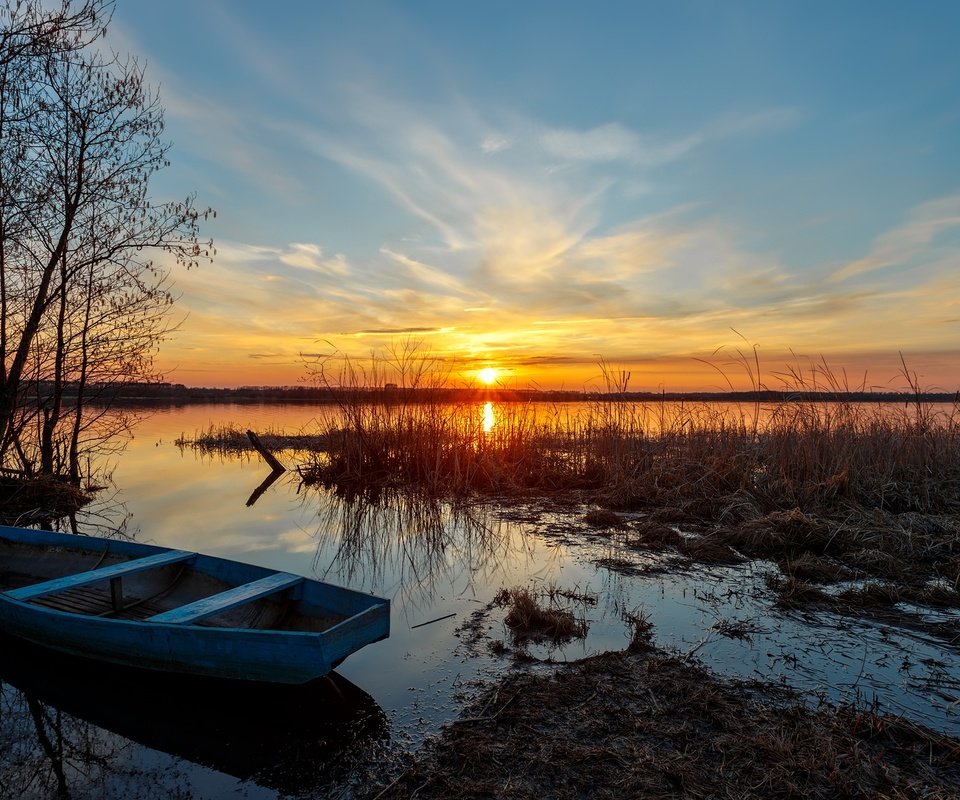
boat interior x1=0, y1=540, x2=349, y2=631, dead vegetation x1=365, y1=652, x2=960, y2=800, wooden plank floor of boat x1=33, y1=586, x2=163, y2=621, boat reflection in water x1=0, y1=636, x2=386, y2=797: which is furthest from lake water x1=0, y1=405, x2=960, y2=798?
wooden plank floor of boat x1=33, y1=586, x2=163, y2=621

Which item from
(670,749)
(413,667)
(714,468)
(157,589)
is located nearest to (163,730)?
(413,667)

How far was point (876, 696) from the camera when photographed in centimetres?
295

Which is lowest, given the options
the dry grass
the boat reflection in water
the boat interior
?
the boat reflection in water

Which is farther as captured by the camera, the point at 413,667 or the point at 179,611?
the point at 413,667

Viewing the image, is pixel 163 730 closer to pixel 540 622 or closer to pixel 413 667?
pixel 413 667

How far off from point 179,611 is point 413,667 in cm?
138

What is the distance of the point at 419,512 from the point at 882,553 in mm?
5299

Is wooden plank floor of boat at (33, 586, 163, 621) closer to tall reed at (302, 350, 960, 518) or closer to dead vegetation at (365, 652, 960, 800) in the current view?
dead vegetation at (365, 652, 960, 800)

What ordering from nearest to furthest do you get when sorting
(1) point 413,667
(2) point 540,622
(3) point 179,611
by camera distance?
(3) point 179,611, (1) point 413,667, (2) point 540,622

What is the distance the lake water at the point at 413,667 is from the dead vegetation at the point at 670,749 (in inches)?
9.9

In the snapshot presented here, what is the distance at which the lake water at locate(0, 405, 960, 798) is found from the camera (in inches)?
99.7

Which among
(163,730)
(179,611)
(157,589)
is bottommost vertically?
(163,730)

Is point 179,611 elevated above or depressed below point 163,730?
above

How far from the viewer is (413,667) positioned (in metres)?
3.44
